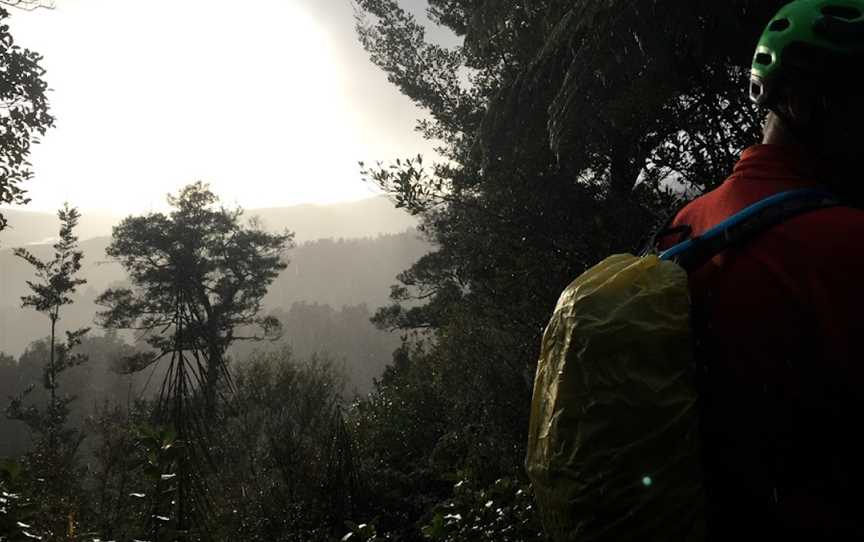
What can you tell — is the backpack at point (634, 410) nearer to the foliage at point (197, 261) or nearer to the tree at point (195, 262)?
the tree at point (195, 262)

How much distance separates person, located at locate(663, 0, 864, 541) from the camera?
0.85 meters

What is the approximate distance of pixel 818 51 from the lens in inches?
44.6

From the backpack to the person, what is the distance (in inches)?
1.7

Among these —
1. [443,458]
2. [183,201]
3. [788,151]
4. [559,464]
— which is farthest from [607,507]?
[183,201]

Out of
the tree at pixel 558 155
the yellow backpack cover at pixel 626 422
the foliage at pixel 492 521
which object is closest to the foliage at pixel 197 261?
the tree at pixel 558 155

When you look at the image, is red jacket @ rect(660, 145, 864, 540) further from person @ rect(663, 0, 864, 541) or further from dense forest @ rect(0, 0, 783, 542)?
dense forest @ rect(0, 0, 783, 542)

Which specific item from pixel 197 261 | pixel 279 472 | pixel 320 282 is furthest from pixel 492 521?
pixel 320 282

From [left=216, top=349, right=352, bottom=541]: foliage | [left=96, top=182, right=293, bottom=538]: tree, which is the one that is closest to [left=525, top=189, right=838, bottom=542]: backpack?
[left=216, top=349, right=352, bottom=541]: foliage

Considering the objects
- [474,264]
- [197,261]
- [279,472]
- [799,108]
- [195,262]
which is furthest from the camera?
[197,261]

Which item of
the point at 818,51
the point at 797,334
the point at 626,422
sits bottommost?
the point at 626,422

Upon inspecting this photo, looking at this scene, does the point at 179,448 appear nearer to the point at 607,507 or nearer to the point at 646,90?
the point at 607,507

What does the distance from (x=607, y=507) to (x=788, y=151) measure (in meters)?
0.89

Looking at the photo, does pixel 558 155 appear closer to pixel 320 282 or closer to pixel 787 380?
pixel 787 380

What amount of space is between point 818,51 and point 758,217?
496mm
